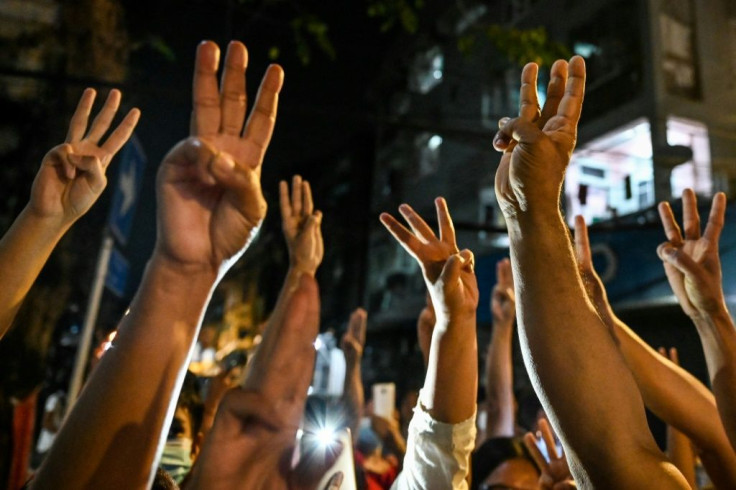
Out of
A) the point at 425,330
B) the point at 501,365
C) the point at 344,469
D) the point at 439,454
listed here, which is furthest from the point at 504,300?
the point at 344,469

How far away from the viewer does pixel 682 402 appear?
7.72 ft

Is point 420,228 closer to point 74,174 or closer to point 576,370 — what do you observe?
point 576,370

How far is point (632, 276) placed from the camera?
11273mm

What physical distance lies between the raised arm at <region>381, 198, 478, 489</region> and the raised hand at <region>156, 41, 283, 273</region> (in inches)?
30.9

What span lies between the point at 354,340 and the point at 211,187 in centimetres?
301

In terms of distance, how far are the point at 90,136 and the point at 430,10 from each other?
23.6 meters

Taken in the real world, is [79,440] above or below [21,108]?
below

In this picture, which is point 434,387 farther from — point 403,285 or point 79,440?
point 403,285

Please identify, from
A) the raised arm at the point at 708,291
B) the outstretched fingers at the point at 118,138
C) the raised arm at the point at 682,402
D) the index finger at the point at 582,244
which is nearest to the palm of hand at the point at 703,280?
the raised arm at the point at 708,291

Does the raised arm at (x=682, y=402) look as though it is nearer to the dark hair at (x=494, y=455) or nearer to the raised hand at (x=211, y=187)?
the dark hair at (x=494, y=455)

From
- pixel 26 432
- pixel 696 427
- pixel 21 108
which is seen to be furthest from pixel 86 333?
pixel 696 427

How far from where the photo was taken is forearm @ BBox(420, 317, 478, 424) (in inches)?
75.8

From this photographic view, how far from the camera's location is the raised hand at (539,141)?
1475 millimetres

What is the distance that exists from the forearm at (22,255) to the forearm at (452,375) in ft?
4.13
